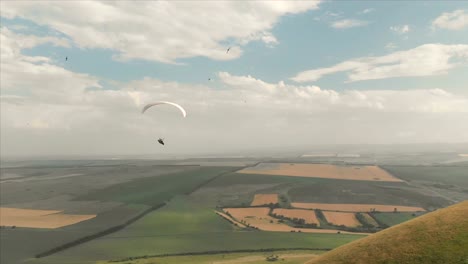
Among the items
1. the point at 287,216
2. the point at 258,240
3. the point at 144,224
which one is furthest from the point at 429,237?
the point at 144,224

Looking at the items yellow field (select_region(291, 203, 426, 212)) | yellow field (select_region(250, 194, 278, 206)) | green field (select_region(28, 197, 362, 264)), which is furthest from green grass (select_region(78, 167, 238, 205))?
yellow field (select_region(291, 203, 426, 212))

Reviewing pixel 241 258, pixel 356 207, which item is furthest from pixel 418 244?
pixel 356 207

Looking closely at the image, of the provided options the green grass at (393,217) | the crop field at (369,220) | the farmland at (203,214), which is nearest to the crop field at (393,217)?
the green grass at (393,217)

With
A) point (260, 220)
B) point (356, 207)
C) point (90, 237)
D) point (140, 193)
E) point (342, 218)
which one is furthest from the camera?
point (140, 193)

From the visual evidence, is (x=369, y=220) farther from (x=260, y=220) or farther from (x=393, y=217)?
(x=260, y=220)

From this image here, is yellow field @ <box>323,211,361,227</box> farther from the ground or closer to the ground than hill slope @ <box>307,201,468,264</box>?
closer to the ground

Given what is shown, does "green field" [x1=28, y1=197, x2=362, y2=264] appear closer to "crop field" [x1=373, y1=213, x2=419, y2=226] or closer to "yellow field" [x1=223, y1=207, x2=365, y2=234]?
"yellow field" [x1=223, y1=207, x2=365, y2=234]
